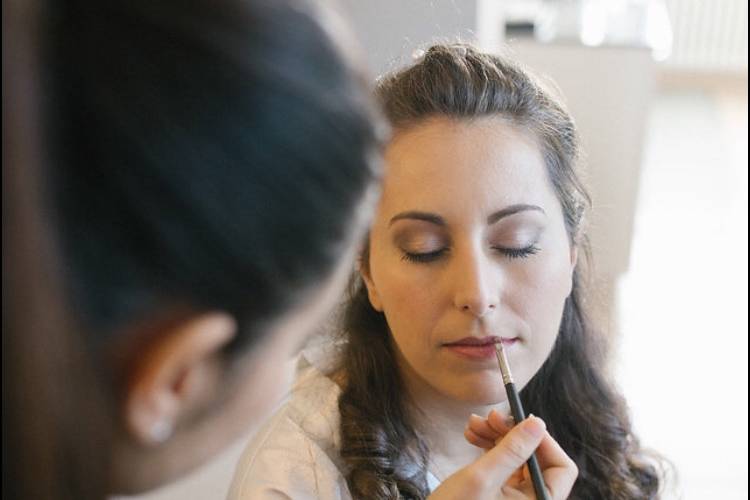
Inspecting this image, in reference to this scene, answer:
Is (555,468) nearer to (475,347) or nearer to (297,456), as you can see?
(475,347)

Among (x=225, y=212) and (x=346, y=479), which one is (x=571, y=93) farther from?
(x=225, y=212)

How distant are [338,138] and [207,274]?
0.09m

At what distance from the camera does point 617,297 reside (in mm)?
2879

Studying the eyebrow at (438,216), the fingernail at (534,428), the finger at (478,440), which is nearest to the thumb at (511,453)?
the fingernail at (534,428)

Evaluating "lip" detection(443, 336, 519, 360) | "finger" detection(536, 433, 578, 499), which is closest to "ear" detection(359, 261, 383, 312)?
"lip" detection(443, 336, 519, 360)

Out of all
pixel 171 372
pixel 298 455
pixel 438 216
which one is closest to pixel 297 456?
pixel 298 455

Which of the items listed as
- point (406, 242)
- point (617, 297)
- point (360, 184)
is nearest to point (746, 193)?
point (617, 297)

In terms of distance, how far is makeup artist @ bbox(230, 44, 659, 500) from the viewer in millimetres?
983

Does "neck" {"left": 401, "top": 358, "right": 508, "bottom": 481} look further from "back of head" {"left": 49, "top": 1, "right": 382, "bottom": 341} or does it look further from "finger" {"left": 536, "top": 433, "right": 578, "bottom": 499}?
"back of head" {"left": 49, "top": 1, "right": 382, "bottom": 341}

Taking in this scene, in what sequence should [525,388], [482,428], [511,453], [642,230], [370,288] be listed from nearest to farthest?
[511,453], [482,428], [370,288], [525,388], [642,230]

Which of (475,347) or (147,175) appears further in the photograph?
(475,347)

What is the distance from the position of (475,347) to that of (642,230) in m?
2.71

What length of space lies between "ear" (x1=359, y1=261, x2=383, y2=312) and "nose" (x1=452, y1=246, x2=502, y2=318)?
0.12 meters

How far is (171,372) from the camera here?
1.60ft
